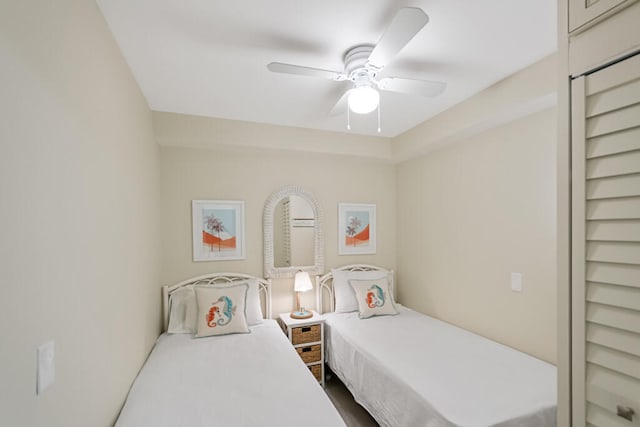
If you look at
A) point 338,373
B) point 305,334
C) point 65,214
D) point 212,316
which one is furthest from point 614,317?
point 212,316

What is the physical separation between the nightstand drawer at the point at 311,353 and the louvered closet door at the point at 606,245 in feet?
7.41

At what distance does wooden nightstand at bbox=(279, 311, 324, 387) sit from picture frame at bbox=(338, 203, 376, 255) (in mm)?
883

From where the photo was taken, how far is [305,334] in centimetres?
294

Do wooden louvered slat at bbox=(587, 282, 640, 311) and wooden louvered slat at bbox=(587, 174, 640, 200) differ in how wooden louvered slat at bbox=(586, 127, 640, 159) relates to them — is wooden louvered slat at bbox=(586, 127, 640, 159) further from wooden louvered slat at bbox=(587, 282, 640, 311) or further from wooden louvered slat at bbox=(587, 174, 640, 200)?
wooden louvered slat at bbox=(587, 282, 640, 311)

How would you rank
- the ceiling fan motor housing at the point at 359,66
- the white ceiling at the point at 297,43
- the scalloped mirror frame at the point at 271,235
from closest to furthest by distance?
the white ceiling at the point at 297,43, the ceiling fan motor housing at the point at 359,66, the scalloped mirror frame at the point at 271,235

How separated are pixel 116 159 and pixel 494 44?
2.10 m

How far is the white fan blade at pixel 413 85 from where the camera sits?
71.2 inches

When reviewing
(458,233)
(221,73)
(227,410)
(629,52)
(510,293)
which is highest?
(221,73)

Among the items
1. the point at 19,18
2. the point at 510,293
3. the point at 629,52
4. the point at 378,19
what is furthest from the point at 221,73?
the point at 510,293

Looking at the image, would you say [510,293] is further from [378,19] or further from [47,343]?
[47,343]

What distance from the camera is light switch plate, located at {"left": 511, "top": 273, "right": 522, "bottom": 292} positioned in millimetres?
2285

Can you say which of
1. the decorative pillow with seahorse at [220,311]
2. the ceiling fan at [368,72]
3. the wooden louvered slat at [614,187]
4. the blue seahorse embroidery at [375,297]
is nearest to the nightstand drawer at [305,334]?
the decorative pillow with seahorse at [220,311]

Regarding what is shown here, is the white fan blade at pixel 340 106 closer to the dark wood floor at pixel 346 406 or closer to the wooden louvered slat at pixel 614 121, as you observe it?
the wooden louvered slat at pixel 614 121

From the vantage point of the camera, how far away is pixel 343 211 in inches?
140
